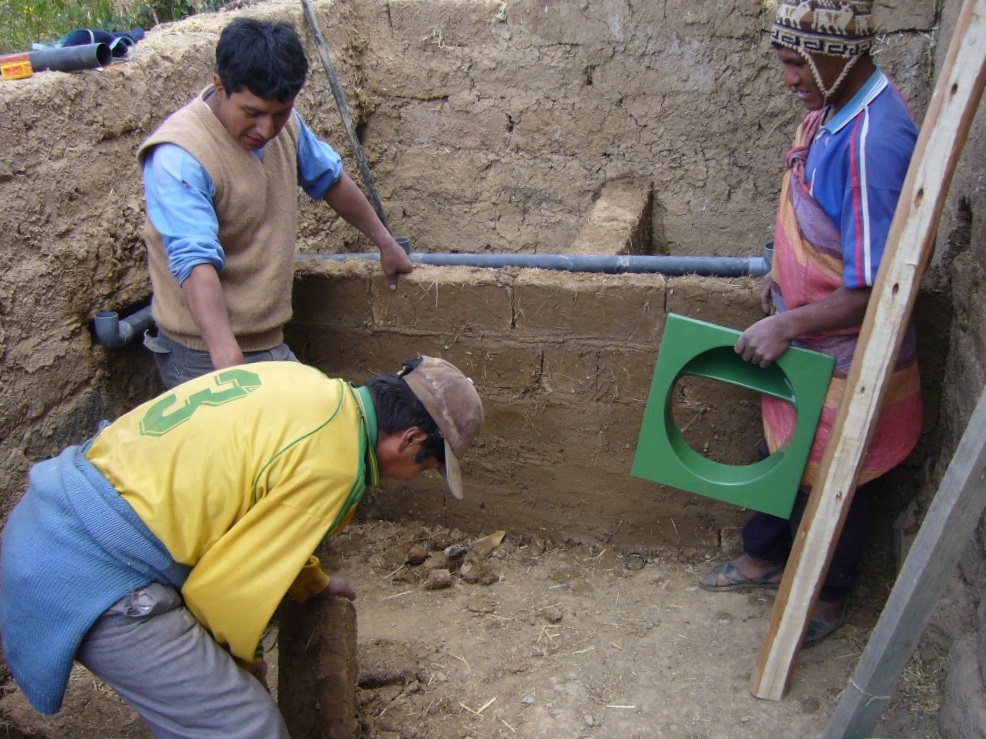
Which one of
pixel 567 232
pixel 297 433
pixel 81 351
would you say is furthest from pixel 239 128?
pixel 567 232

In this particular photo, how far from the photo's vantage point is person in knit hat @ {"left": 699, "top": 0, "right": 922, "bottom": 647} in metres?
2.60

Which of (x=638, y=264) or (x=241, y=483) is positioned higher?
(x=638, y=264)

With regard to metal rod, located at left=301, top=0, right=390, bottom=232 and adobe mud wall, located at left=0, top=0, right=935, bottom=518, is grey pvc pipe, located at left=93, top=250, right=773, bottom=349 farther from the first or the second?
metal rod, located at left=301, top=0, right=390, bottom=232

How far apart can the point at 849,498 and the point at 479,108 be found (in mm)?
3439

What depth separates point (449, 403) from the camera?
2.34m

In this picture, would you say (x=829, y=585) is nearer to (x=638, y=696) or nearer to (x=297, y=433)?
(x=638, y=696)

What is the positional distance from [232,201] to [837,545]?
89.5 inches

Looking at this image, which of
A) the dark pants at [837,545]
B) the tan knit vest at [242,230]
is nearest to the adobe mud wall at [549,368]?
the dark pants at [837,545]

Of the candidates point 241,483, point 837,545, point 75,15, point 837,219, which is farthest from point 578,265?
point 75,15

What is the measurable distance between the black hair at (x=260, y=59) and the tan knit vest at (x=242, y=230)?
205mm

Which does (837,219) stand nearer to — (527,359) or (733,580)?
(527,359)

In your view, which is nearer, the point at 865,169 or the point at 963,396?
the point at 865,169

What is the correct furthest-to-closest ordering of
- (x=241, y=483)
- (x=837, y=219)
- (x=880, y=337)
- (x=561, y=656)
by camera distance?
(x=561, y=656)
(x=837, y=219)
(x=880, y=337)
(x=241, y=483)

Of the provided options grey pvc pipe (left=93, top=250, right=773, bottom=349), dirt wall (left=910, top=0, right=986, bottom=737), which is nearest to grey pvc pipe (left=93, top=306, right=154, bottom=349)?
grey pvc pipe (left=93, top=250, right=773, bottom=349)
